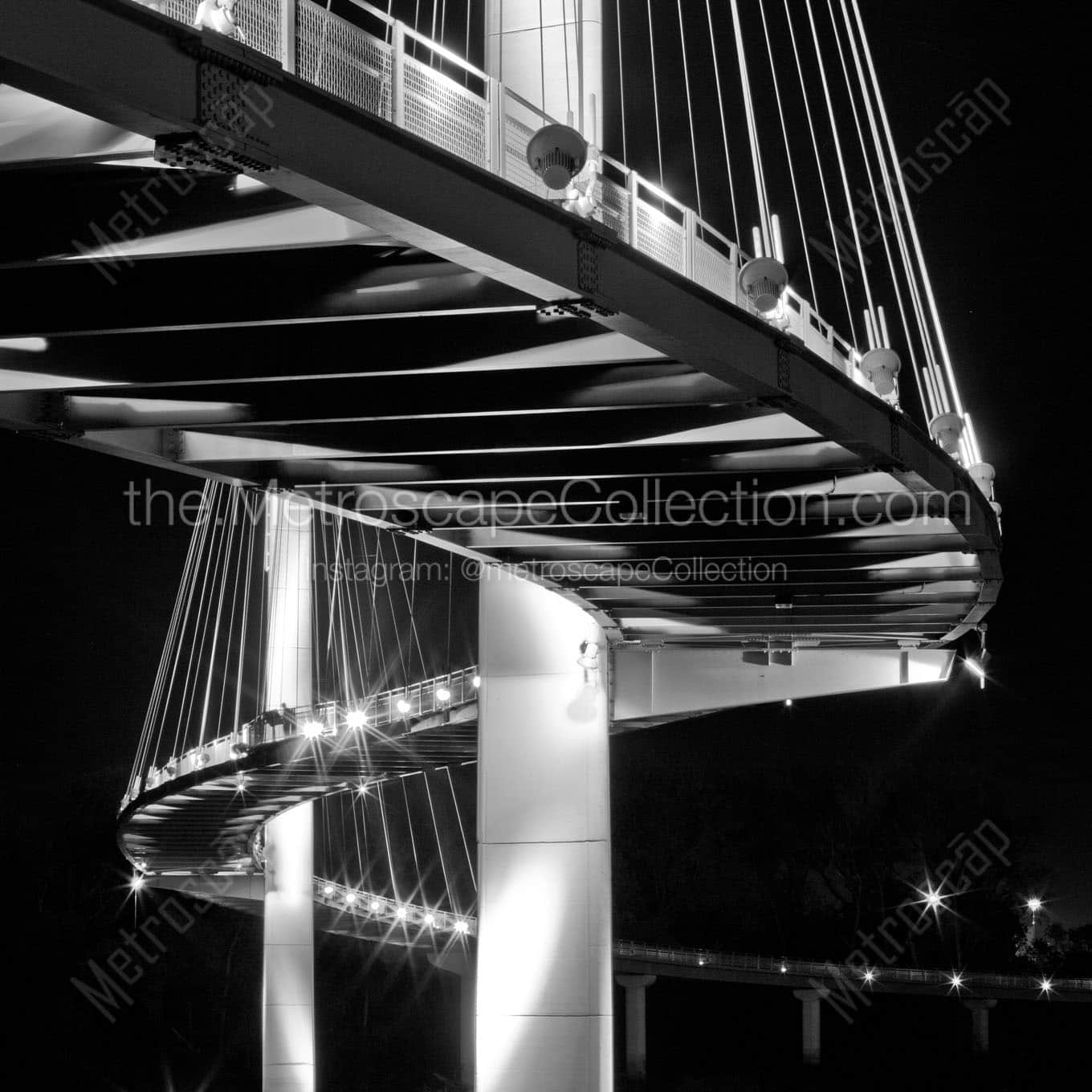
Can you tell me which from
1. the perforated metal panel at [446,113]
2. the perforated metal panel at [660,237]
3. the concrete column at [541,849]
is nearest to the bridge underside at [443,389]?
the perforated metal panel at [446,113]

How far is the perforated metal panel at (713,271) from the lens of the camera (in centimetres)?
1324

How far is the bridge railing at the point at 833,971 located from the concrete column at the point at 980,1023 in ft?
4.01

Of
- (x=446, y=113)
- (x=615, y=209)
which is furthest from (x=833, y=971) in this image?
(x=446, y=113)

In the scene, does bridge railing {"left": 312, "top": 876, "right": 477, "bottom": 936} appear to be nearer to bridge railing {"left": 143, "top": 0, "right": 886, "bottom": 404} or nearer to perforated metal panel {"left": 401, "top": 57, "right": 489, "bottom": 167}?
bridge railing {"left": 143, "top": 0, "right": 886, "bottom": 404}

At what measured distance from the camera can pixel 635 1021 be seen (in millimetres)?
68812

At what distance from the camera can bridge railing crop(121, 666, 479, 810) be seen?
113 ft

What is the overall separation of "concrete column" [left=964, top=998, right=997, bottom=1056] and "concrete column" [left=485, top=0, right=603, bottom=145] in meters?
54.2

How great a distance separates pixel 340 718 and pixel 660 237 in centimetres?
2999

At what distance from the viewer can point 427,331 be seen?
12.0 metres

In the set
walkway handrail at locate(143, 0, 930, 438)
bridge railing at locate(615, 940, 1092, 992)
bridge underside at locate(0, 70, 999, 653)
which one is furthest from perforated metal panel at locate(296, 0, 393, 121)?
bridge railing at locate(615, 940, 1092, 992)

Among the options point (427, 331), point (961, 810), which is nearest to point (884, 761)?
point (961, 810)

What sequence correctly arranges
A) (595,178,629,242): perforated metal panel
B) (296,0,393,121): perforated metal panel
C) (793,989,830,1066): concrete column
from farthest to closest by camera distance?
(793,989,830,1066): concrete column < (595,178,629,242): perforated metal panel < (296,0,393,121): perforated metal panel

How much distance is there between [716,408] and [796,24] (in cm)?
6353

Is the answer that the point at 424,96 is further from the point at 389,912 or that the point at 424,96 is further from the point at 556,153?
the point at 389,912
